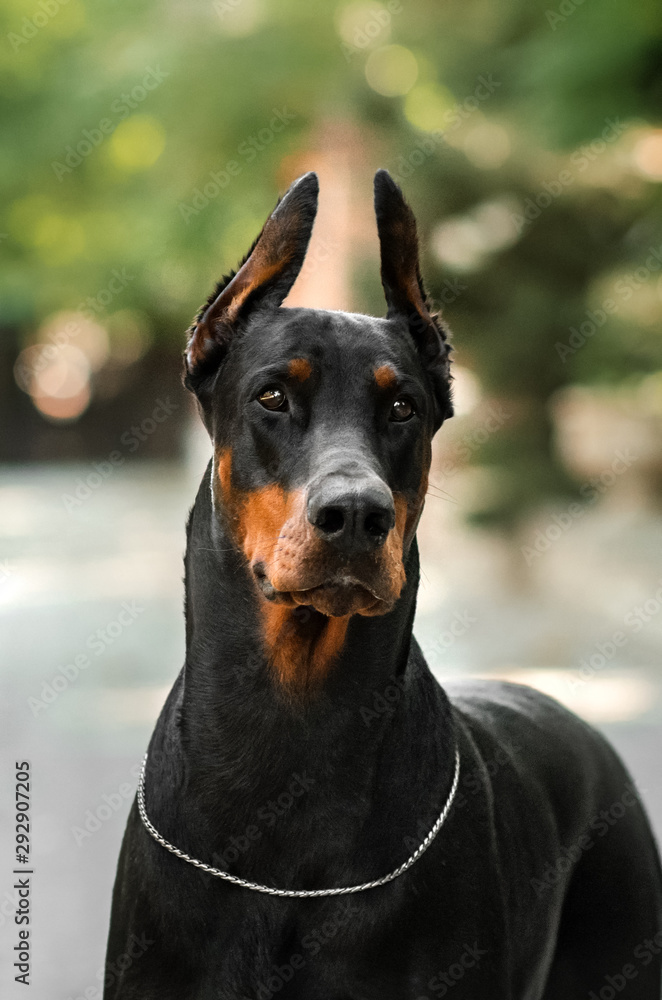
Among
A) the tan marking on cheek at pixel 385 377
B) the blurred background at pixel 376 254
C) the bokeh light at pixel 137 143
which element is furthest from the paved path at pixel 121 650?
the bokeh light at pixel 137 143

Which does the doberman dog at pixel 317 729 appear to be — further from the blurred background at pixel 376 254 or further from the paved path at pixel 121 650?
the blurred background at pixel 376 254

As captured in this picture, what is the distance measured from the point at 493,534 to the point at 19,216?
16.5 feet

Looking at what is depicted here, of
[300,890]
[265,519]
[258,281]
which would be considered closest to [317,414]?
[265,519]

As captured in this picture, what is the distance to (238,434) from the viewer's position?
224cm

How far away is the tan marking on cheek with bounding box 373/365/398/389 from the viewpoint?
7.36ft

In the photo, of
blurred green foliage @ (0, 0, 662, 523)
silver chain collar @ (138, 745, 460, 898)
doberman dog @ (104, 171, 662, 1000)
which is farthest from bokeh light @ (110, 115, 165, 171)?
silver chain collar @ (138, 745, 460, 898)

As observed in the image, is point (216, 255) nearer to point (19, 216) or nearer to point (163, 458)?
point (19, 216)

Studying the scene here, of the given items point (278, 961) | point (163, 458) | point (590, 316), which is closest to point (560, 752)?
point (278, 961)

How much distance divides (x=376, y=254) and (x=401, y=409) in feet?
22.3

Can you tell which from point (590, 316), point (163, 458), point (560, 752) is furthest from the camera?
point (163, 458)

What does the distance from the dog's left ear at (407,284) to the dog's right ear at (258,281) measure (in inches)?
5.8

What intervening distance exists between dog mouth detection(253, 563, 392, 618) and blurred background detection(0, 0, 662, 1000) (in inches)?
159

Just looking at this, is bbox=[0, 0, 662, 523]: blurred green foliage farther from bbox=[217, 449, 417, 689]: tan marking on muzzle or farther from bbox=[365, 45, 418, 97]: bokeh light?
bbox=[217, 449, 417, 689]: tan marking on muzzle

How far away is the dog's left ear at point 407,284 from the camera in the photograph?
228 cm
